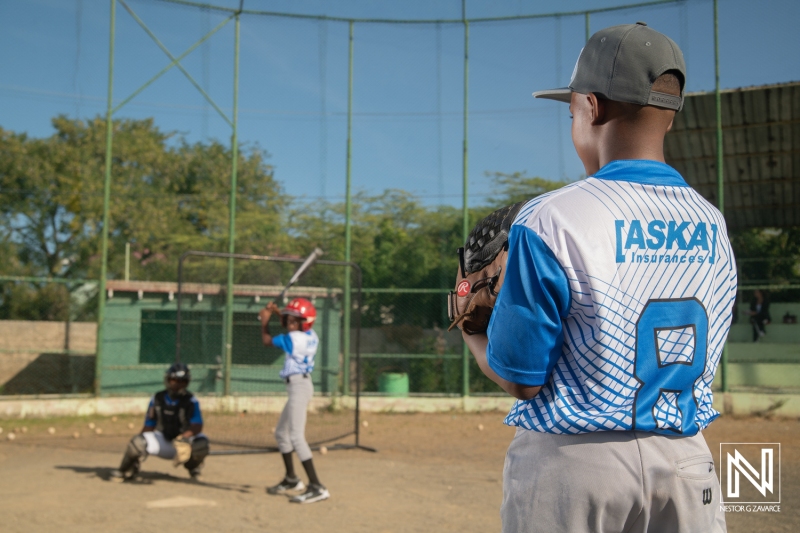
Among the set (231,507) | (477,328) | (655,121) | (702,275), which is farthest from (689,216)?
(231,507)

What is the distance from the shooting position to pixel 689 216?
163 centimetres

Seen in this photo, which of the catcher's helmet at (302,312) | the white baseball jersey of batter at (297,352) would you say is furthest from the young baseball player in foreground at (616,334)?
the catcher's helmet at (302,312)

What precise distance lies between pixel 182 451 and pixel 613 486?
7.26 m

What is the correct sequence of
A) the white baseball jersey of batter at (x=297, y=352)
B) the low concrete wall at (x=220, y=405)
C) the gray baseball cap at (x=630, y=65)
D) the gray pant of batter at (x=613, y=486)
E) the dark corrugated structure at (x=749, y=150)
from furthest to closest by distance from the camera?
the dark corrugated structure at (x=749, y=150)
the low concrete wall at (x=220, y=405)
the white baseball jersey of batter at (x=297, y=352)
the gray baseball cap at (x=630, y=65)
the gray pant of batter at (x=613, y=486)

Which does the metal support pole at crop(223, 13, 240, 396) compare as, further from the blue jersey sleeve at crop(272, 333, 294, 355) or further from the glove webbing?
the glove webbing

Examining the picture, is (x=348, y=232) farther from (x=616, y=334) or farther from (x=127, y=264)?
(x=616, y=334)

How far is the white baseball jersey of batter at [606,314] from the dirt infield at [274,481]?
4996mm

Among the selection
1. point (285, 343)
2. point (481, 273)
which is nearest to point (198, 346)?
point (285, 343)

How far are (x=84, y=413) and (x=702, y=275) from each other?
13256 millimetres

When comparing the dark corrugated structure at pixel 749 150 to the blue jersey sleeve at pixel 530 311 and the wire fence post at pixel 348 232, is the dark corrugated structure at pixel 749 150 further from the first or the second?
the blue jersey sleeve at pixel 530 311

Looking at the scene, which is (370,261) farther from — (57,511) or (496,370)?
(496,370)

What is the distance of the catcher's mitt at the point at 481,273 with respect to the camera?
175 cm

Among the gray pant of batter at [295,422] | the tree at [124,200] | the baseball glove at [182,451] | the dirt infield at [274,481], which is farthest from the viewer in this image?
the tree at [124,200]

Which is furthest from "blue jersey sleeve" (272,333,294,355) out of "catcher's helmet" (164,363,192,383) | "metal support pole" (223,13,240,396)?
"metal support pole" (223,13,240,396)
